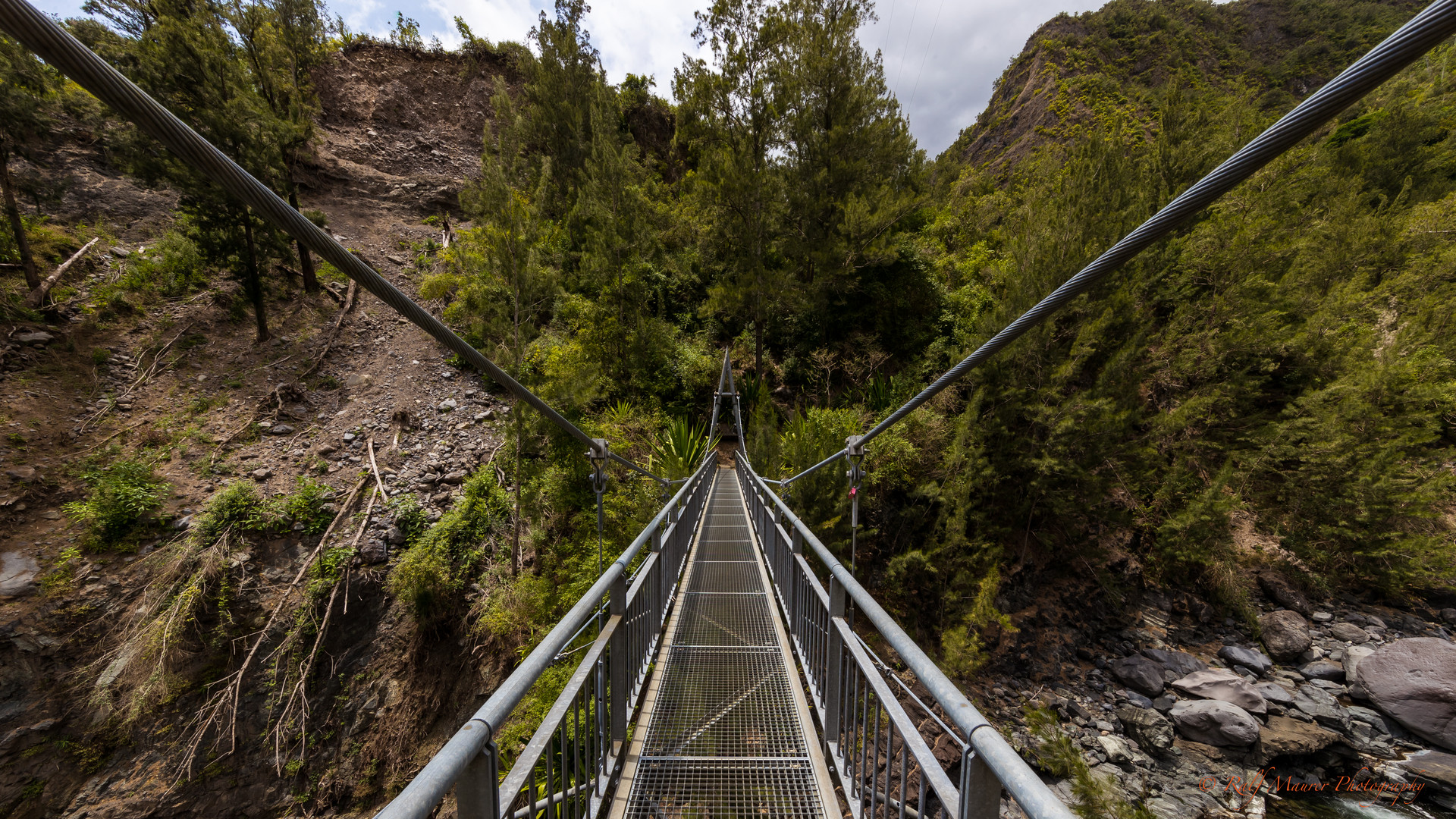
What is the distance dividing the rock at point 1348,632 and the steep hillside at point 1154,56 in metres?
25.9

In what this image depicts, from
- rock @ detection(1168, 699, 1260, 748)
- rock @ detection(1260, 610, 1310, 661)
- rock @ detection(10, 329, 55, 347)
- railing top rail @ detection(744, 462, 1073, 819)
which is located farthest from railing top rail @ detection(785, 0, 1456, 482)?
rock @ detection(10, 329, 55, 347)

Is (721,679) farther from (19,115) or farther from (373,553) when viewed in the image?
(19,115)

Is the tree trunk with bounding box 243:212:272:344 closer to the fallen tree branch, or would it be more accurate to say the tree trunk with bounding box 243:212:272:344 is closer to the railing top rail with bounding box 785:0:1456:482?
the fallen tree branch

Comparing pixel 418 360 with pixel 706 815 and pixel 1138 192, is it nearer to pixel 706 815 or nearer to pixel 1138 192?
pixel 706 815

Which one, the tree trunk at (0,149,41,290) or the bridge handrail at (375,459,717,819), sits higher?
the tree trunk at (0,149,41,290)

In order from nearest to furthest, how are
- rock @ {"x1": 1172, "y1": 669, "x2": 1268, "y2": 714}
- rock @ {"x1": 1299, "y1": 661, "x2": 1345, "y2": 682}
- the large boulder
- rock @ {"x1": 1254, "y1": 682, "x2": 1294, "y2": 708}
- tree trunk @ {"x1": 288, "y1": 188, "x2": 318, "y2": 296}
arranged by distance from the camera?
the large boulder
rock @ {"x1": 1172, "y1": 669, "x2": 1268, "y2": 714}
rock @ {"x1": 1254, "y1": 682, "x2": 1294, "y2": 708}
rock @ {"x1": 1299, "y1": 661, "x2": 1345, "y2": 682}
tree trunk @ {"x1": 288, "y1": 188, "x2": 318, "y2": 296}

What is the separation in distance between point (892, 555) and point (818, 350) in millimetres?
5306

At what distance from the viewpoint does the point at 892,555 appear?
26.0 feet

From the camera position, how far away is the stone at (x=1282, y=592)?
8141 millimetres

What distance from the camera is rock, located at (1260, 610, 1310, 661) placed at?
731 centimetres

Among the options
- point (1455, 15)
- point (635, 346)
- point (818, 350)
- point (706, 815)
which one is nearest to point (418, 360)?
point (635, 346)

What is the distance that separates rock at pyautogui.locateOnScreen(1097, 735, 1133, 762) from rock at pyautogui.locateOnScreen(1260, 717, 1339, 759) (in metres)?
1.62

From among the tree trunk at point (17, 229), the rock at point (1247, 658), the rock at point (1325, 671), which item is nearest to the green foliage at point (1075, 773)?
the rock at point (1247, 658)

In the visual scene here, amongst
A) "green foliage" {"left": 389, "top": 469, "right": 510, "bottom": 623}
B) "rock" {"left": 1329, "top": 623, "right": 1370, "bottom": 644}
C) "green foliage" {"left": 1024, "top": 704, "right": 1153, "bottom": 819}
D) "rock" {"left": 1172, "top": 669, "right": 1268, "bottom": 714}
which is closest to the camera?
"green foliage" {"left": 1024, "top": 704, "right": 1153, "bottom": 819}
